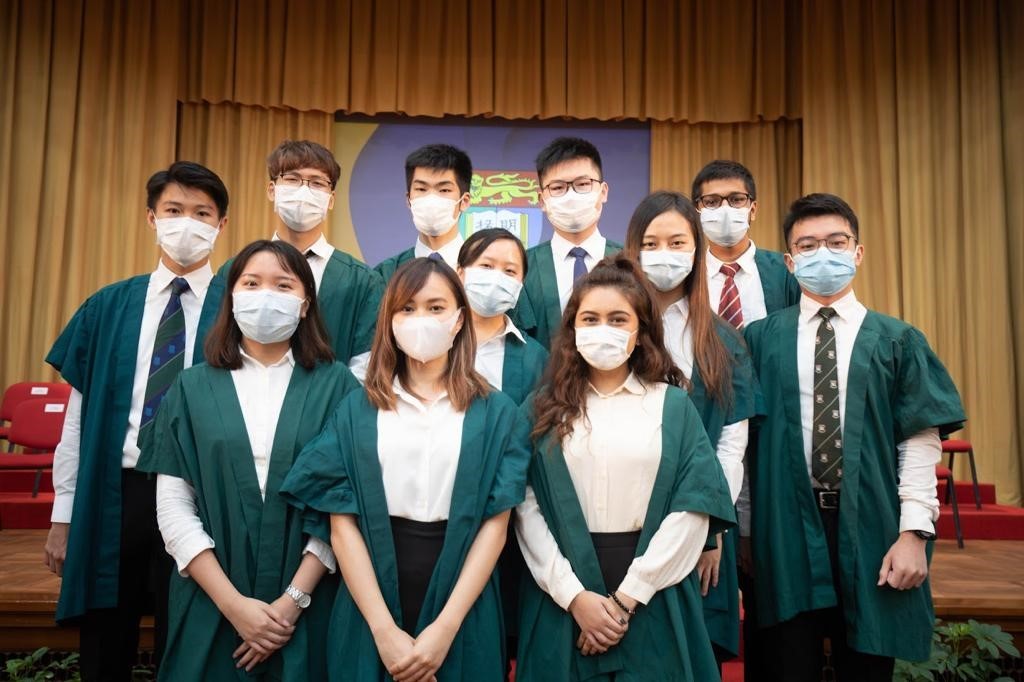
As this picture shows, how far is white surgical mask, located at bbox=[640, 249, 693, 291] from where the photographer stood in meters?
2.48

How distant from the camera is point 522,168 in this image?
24.3 feet

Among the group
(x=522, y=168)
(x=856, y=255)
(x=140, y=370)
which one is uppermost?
(x=522, y=168)

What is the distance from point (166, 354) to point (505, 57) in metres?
5.57

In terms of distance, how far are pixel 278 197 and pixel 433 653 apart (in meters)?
1.64

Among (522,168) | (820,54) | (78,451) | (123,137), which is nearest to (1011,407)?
(820,54)

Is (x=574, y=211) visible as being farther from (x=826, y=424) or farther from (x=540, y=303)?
(x=826, y=424)

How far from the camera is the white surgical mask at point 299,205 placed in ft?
9.33

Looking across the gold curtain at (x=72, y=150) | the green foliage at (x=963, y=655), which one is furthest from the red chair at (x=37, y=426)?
the green foliage at (x=963, y=655)

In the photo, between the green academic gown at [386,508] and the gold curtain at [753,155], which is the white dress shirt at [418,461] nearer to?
the green academic gown at [386,508]

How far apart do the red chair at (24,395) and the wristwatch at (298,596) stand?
4298 millimetres

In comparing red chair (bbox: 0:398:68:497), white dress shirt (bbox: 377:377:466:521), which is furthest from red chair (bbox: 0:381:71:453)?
white dress shirt (bbox: 377:377:466:521)

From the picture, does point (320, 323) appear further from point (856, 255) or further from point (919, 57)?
point (919, 57)

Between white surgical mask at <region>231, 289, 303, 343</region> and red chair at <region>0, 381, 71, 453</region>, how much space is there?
4.07m

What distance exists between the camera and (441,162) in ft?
10.3
